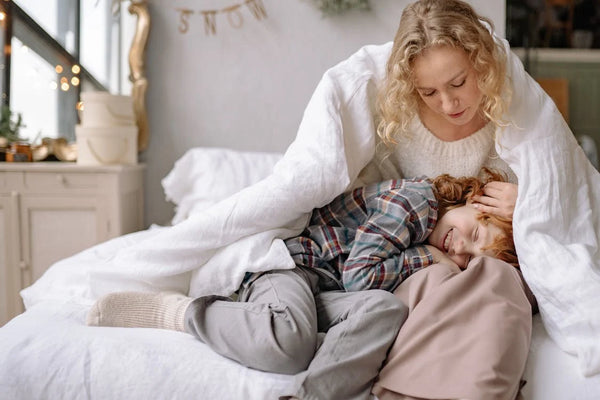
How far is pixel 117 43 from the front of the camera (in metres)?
3.15

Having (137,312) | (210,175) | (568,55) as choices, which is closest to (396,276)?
(137,312)

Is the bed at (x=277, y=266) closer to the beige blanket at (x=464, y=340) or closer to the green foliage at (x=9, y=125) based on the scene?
the beige blanket at (x=464, y=340)

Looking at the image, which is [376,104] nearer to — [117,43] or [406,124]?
[406,124]

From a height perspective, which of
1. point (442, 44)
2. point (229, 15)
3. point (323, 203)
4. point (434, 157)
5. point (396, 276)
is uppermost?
point (229, 15)

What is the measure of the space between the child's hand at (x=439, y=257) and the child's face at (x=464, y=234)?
3cm

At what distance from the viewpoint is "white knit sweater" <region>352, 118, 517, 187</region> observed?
1767 millimetres

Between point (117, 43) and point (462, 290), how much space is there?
94.7 inches

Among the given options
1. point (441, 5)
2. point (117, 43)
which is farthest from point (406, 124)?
point (117, 43)

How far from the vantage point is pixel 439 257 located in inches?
59.9

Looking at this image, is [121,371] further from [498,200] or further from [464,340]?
[498,200]

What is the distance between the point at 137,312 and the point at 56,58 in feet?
6.14

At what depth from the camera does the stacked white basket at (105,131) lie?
2.65m

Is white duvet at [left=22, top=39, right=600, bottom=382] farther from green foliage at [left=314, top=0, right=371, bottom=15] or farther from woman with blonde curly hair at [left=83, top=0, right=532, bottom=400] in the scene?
green foliage at [left=314, top=0, right=371, bottom=15]

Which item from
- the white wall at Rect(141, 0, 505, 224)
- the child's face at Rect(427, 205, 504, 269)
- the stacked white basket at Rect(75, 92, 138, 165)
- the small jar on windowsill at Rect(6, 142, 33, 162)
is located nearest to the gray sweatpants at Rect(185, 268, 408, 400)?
the child's face at Rect(427, 205, 504, 269)
